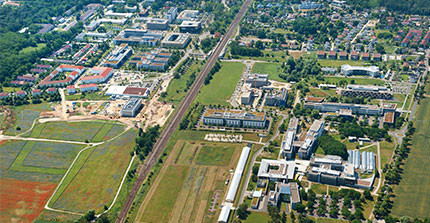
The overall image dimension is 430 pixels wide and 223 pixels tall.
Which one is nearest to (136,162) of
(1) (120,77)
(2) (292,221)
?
(2) (292,221)

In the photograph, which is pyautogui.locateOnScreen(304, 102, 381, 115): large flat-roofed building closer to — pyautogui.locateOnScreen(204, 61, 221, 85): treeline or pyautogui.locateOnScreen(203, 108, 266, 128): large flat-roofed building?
pyautogui.locateOnScreen(203, 108, 266, 128): large flat-roofed building

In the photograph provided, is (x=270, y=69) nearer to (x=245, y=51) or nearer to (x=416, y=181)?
(x=245, y=51)

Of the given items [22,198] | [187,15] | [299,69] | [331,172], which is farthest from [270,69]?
[22,198]

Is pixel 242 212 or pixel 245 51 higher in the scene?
pixel 242 212

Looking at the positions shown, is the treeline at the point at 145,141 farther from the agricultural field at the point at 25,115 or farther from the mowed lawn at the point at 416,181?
the mowed lawn at the point at 416,181

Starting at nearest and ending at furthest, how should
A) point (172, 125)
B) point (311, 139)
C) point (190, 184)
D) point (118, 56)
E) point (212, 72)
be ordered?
point (190, 184)
point (311, 139)
point (172, 125)
point (212, 72)
point (118, 56)

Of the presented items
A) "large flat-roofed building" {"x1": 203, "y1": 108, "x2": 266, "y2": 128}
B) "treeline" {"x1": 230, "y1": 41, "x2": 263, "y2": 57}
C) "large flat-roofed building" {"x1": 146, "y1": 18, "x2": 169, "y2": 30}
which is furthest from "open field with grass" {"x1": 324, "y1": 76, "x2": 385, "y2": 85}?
"large flat-roofed building" {"x1": 146, "y1": 18, "x2": 169, "y2": 30}

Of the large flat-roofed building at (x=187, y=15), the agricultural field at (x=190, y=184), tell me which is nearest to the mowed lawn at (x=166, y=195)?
the agricultural field at (x=190, y=184)
